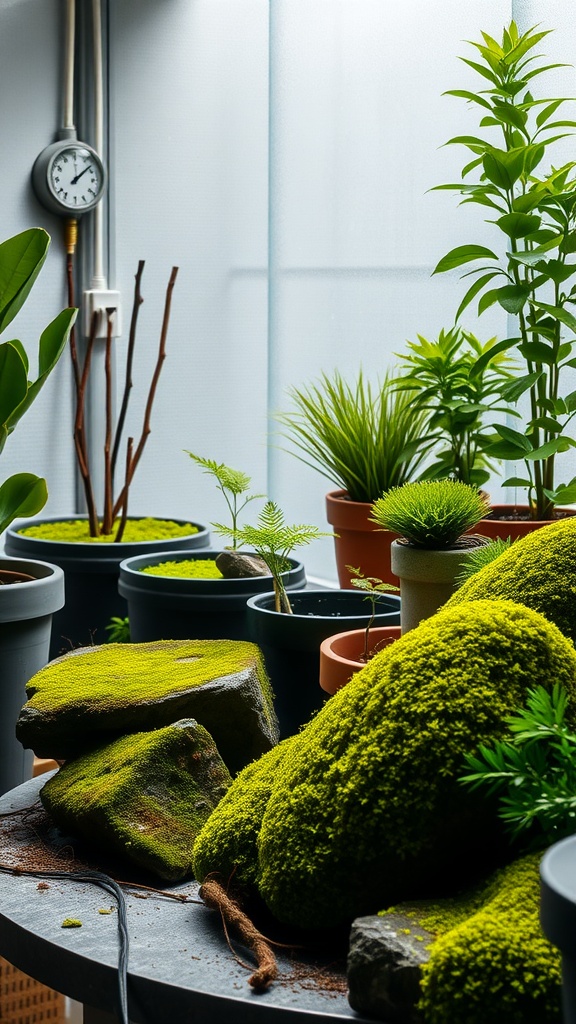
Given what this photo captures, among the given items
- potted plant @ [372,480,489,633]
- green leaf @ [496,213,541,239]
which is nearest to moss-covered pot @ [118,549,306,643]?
potted plant @ [372,480,489,633]

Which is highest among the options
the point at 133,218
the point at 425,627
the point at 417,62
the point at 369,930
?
the point at 417,62

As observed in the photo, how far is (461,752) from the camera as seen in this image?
27.0 inches

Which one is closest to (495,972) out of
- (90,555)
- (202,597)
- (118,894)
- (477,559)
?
(118,894)

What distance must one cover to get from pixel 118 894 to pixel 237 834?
0.11 m

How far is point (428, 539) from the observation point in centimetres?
105

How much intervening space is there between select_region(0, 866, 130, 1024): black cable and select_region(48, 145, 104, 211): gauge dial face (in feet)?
6.68

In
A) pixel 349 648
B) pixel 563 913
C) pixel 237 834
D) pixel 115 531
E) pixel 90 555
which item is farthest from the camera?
pixel 115 531

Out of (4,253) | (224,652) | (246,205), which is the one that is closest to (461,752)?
(224,652)

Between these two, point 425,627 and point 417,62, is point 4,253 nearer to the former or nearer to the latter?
point 425,627

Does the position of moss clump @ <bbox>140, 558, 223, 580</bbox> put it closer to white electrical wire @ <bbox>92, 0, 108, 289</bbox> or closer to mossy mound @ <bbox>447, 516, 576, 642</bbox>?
mossy mound @ <bbox>447, 516, 576, 642</bbox>

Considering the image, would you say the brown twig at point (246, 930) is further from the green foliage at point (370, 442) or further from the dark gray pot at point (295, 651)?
the green foliage at point (370, 442)

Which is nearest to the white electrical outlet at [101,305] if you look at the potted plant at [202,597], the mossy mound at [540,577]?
the potted plant at [202,597]

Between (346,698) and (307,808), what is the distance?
9 cm

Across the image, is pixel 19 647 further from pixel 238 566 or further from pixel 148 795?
pixel 148 795
